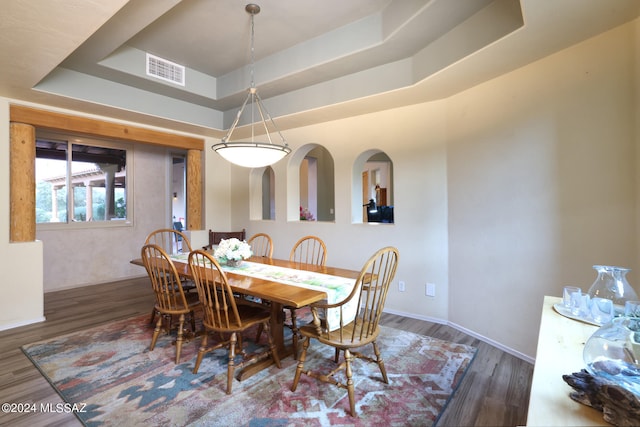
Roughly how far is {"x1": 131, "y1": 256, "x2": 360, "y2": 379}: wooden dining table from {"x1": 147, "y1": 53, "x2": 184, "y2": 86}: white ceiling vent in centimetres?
225

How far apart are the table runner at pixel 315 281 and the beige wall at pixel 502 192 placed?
141cm

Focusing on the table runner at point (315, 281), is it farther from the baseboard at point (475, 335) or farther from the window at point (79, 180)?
the window at point (79, 180)

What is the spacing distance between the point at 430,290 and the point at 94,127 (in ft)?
14.7

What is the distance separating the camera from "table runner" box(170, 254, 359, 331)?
2.14 m

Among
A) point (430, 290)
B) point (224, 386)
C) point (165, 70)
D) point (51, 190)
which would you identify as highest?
point (165, 70)

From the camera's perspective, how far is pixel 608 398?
0.85 meters

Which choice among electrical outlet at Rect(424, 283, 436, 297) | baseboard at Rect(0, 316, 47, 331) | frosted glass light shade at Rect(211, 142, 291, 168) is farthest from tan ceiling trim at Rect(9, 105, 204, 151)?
electrical outlet at Rect(424, 283, 436, 297)

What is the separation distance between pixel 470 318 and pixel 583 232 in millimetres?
1317

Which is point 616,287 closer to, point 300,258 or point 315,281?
point 315,281

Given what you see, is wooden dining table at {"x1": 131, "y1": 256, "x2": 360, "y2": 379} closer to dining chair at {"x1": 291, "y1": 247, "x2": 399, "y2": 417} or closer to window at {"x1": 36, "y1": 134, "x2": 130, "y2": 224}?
dining chair at {"x1": 291, "y1": 247, "x2": 399, "y2": 417}

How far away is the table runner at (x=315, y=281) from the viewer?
2137mm

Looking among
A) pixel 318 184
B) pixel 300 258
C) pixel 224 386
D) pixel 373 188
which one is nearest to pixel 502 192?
pixel 300 258

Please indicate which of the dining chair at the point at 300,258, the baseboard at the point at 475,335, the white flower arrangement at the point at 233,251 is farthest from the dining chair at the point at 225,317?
the baseboard at the point at 475,335

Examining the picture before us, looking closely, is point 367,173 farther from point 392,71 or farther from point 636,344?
point 636,344
